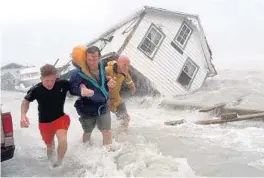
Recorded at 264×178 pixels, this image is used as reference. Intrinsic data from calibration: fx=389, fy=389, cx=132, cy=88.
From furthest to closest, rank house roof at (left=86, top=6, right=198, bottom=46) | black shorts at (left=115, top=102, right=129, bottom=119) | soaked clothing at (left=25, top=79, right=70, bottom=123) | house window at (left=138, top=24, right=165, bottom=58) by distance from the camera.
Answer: house window at (left=138, top=24, right=165, bottom=58) < house roof at (left=86, top=6, right=198, bottom=46) < black shorts at (left=115, top=102, right=129, bottom=119) < soaked clothing at (left=25, top=79, right=70, bottom=123)

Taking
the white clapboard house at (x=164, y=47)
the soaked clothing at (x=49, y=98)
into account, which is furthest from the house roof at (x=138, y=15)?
the soaked clothing at (x=49, y=98)

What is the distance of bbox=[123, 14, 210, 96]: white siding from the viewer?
16516 mm

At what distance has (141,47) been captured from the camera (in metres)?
16.7

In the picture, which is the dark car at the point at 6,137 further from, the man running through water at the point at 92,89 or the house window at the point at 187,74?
the house window at the point at 187,74

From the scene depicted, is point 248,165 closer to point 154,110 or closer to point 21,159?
point 21,159

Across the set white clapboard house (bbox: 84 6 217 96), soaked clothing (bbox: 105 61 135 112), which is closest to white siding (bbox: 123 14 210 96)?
white clapboard house (bbox: 84 6 217 96)

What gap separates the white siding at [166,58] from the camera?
16.5 m

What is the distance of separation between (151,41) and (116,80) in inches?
385

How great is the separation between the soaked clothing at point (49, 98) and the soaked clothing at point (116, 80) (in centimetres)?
163

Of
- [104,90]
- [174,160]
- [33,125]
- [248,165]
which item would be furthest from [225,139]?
[33,125]

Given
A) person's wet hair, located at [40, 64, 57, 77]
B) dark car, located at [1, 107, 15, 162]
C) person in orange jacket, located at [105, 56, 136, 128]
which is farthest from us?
person in orange jacket, located at [105, 56, 136, 128]

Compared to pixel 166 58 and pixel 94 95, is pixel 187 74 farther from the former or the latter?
pixel 94 95

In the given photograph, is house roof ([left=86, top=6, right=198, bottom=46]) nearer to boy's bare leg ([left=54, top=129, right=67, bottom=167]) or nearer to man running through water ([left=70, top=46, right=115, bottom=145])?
man running through water ([left=70, top=46, right=115, bottom=145])

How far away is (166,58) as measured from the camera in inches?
685
